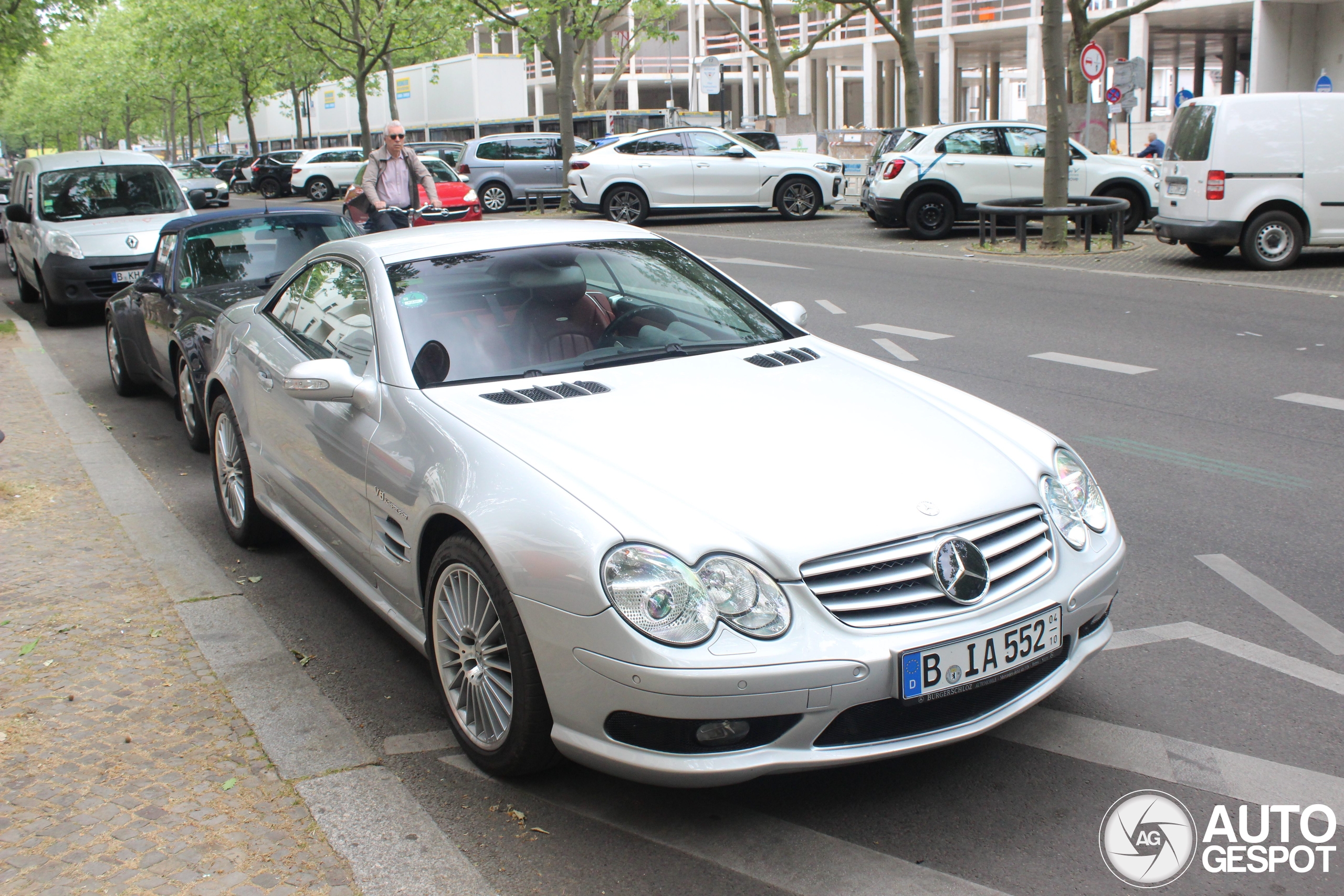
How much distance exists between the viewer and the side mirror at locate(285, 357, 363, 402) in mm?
4102

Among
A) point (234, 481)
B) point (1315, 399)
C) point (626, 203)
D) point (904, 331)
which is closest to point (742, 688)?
point (234, 481)

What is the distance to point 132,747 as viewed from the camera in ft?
11.8

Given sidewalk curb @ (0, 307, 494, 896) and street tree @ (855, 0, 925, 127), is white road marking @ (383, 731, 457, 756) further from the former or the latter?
street tree @ (855, 0, 925, 127)

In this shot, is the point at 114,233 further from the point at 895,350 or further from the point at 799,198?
the point at 799,198

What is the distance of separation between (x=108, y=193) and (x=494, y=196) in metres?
18.8

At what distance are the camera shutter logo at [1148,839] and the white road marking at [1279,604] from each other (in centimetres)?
131

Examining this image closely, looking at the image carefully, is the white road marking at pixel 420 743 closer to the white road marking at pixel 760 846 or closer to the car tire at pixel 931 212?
the white road marking at pixel 760 846

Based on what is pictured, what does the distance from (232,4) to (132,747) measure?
159 feet

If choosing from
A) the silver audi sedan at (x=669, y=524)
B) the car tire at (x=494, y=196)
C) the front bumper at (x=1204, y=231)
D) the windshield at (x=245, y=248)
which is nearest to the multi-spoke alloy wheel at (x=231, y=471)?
the silver audi sedan at (x=669, y=524)

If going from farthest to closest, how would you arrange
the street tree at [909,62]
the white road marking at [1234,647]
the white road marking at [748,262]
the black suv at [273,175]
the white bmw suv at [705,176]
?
the black suv at [273,175] → the street tree at [909,62] → the white bmw suv at [705,176] → the white road marking at [748,262] → the white road marking at [1234,647]

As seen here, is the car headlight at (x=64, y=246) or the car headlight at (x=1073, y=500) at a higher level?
the car headlight at (x=64, y=246)

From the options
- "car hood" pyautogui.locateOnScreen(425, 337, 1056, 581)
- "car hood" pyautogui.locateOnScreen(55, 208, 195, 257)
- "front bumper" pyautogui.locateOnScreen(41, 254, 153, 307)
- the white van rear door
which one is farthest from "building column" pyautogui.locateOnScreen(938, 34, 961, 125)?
"car hood" pyautogui.locateOnScreen(425, 337, 1056, 581)

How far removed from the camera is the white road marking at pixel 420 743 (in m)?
3.68

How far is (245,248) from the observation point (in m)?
8.43
